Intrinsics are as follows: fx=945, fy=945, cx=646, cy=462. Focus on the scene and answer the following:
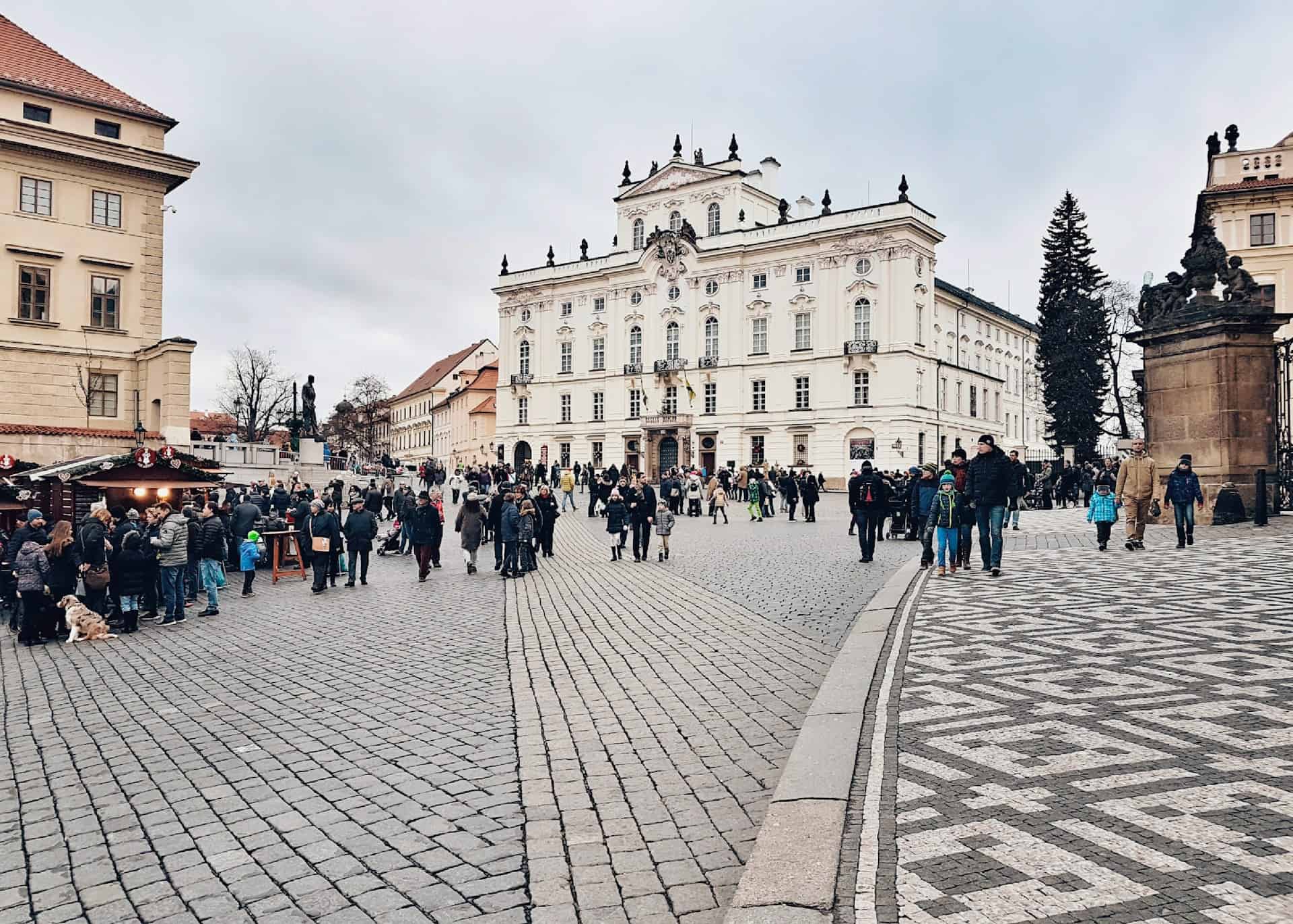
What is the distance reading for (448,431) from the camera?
335 ft

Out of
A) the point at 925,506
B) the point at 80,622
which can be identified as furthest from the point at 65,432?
the point at 925,506

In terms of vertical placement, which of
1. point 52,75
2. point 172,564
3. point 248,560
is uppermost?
point 52,75

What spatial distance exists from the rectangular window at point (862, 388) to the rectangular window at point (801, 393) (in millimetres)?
3535

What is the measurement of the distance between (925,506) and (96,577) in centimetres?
1391

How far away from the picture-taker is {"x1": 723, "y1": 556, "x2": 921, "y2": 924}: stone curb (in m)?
3.65

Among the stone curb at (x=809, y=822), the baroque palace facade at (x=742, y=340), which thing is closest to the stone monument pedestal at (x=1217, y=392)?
the stone curb at (x=809, y=822)

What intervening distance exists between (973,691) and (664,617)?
543 cm

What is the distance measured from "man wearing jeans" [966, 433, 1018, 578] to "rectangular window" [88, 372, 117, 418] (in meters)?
33.3

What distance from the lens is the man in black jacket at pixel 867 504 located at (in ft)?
56.9

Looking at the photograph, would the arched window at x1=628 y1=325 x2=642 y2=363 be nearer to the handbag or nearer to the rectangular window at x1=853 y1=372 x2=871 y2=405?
the rectangular window at x1=853 y1=372 x2=871 y2=405

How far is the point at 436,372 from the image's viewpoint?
118 m

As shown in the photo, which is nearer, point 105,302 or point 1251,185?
point 105,302

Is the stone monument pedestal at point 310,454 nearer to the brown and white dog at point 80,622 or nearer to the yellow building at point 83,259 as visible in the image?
the yellow building at point 83,259

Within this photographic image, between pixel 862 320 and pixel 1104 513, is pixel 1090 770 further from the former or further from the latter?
pixel 862 320
